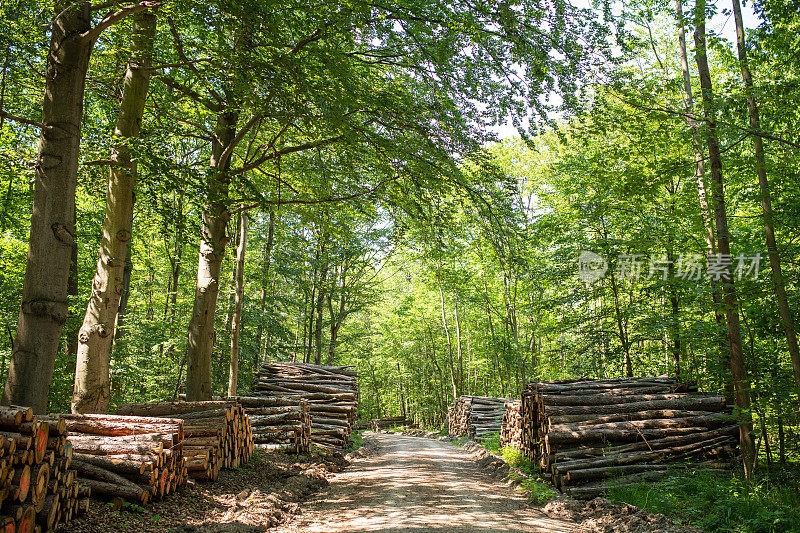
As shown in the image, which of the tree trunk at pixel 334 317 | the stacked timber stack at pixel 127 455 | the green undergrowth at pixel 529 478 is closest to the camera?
the stacked timber stack at pixel 127 455

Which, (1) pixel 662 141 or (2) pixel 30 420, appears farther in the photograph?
(1) pixel 662 141

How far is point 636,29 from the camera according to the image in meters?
16.9

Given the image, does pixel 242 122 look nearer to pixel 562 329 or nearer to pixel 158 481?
pixel 158 481

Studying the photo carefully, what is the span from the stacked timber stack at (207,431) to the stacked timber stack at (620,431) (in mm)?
5673

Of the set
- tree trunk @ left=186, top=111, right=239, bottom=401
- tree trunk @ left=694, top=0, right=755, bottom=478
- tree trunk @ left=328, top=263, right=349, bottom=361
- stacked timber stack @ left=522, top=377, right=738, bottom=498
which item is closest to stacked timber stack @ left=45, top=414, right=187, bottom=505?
tree trunk @ left=186, top=111, right=239, bottom=401

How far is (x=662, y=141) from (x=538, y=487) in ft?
21.5

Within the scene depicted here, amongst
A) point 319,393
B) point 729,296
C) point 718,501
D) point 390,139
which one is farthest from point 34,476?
point 319,393

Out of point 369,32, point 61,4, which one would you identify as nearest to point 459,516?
point 369,32

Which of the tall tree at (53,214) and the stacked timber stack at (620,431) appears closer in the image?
the tall tree at (53,214)

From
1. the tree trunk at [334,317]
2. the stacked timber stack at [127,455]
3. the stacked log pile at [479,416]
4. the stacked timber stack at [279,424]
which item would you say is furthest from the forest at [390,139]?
the tree trunk at [334,317]

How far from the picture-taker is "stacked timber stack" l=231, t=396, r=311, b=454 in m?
11.4

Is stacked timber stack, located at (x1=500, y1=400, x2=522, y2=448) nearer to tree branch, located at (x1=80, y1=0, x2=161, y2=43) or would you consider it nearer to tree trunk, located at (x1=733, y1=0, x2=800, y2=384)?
tree trunk, located at (x1=733, y1=0, x2=800, y2=384)

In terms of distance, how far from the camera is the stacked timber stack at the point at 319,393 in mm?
14859

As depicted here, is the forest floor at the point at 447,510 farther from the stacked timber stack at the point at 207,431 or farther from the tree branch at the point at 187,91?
the tree branch at the point at 187,91
